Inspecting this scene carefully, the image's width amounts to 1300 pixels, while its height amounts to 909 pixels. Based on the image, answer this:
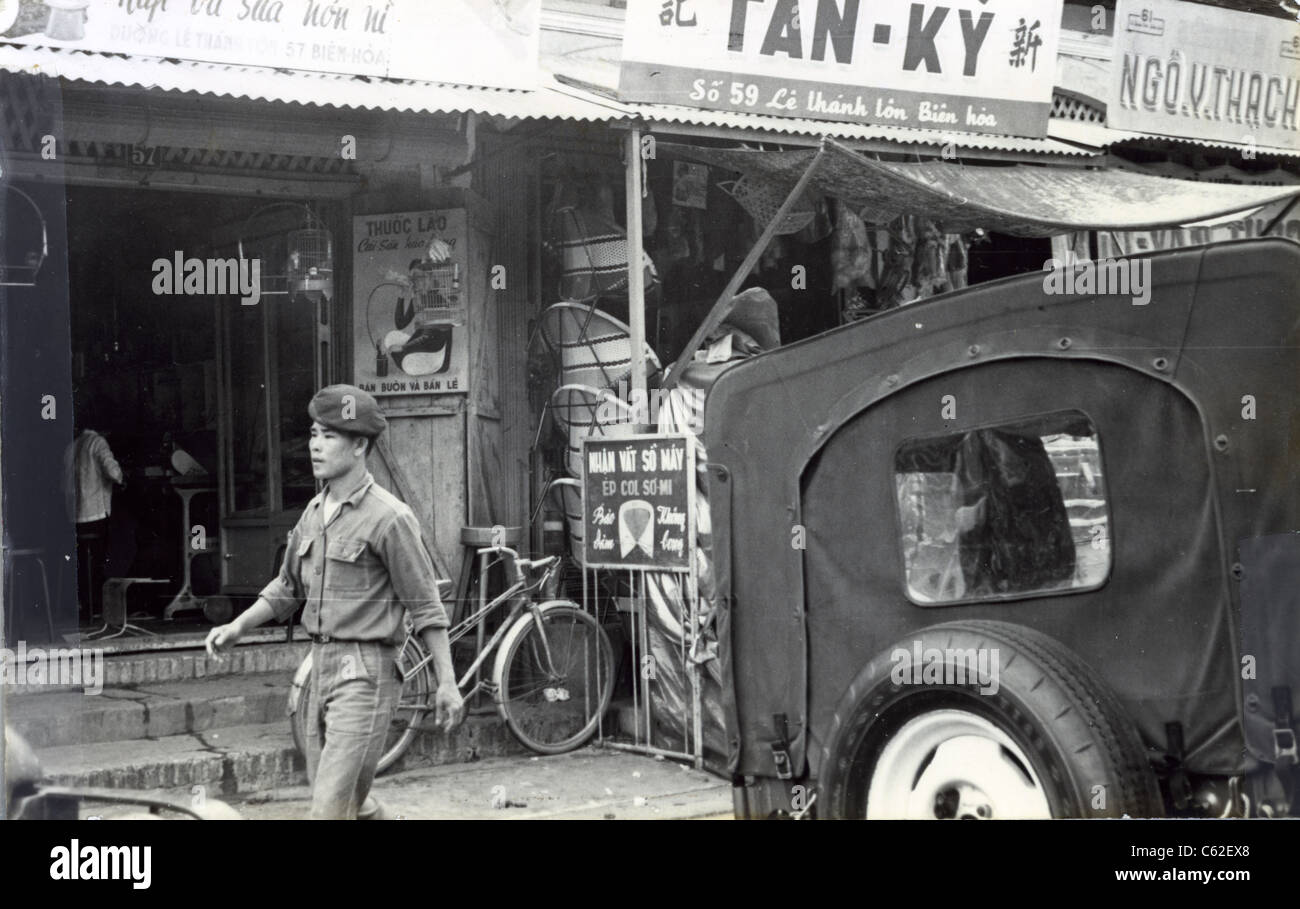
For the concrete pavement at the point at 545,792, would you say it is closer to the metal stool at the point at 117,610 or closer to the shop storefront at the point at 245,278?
the shop storefront at the point at 245,278

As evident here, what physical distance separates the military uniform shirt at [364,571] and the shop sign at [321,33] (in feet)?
9.41

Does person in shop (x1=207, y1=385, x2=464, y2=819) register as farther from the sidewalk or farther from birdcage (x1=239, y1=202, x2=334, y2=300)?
birdcage (x1=239, y1=202, x2=334, y2=300)

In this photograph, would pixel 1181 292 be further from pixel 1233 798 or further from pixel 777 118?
pixel 777 118

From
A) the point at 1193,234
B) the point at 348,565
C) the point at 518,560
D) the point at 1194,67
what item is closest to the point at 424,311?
the point at 518,560

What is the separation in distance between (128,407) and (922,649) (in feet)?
25.4

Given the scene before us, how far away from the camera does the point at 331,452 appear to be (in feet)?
15.7

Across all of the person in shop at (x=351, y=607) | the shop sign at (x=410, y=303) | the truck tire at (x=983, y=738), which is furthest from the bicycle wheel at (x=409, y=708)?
the truck tire at (x=983, y=738)

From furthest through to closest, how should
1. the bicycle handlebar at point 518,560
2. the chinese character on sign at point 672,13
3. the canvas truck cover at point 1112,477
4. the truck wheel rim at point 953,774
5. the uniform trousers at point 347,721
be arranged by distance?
the bicycle handlebar at point 518,560 → the chinese character on sign at point 672,13 → the uniform trousers at point 347,721 → the truck wheel rim at point 953,774 → the canvas truck cover at point 1112,477

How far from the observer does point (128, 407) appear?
968 centimetres

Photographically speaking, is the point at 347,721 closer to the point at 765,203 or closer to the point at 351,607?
the point at 351,607

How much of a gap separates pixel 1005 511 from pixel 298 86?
4.35 metres

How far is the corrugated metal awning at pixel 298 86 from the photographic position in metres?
5.95

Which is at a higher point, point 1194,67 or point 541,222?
point 1194,67
